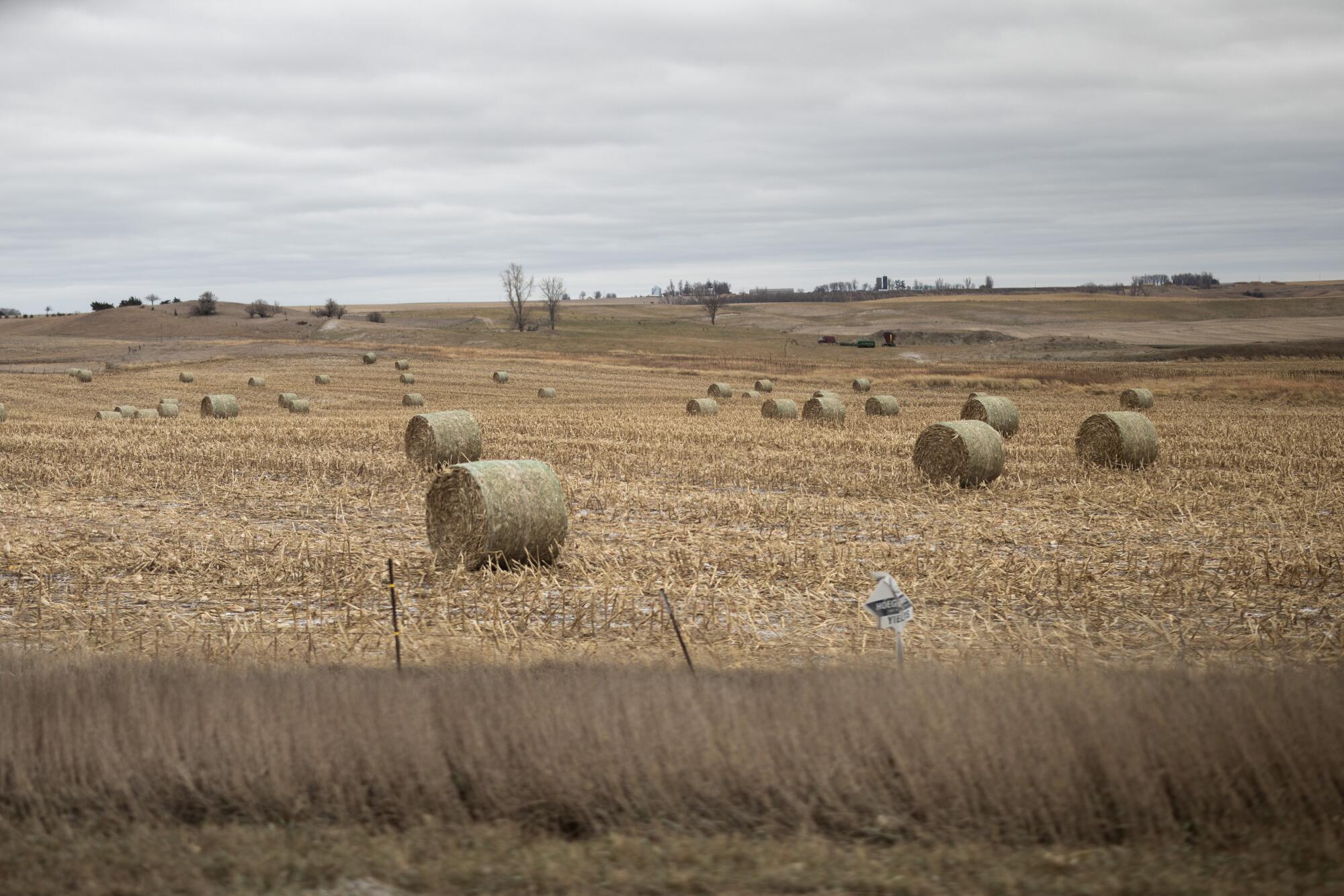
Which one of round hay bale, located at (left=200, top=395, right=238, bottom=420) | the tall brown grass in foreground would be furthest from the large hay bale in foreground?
the tall brown grass in foreground

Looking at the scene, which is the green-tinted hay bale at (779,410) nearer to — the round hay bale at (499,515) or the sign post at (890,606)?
the round hay bale at (499,515)

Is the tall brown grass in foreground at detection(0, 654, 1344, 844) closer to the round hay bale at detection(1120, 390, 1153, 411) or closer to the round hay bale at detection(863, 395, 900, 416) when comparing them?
the round hay bale at detection(863, 395, 900, 416)

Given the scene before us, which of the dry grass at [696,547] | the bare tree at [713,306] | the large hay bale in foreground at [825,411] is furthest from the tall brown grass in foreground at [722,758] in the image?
the bare tree at [713,306]

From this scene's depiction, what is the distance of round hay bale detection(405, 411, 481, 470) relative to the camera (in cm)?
2048

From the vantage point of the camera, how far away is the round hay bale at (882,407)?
1287 inches

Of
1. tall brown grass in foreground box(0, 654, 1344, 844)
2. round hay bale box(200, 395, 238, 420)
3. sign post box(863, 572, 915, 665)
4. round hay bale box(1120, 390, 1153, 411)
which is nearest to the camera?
tall brown grass in foreground box(0, 654, 1344, 844)

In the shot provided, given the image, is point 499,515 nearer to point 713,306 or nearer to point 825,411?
point 825,411

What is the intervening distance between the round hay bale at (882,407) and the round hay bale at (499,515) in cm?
2172

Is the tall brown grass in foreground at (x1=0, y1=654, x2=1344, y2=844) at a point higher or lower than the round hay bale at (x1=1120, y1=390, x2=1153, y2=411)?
higher

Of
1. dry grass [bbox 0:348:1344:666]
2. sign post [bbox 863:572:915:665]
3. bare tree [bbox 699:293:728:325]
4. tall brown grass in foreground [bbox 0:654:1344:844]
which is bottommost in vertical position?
dry grass [bbox 0:348:1344:666]

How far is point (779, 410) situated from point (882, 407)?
3.73 m

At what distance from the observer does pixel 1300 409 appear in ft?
111

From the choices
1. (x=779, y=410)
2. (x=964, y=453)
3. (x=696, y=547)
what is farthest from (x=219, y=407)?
(x=696, y=547)

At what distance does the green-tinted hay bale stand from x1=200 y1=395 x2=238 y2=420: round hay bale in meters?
15.5
